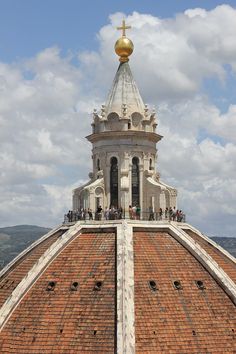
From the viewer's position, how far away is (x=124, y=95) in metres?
39.9

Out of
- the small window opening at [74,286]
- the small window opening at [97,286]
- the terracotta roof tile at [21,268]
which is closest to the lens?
the small window opening at [97,286]

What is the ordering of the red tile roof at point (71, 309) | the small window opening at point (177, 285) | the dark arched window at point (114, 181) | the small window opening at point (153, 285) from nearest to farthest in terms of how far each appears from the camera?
the red tile roof at point (71, 309)
the small window opening at point (153, 285)
the small window opening at point (177, 285)
the dark arched window at point (114, 181)

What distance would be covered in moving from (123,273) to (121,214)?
5596mm

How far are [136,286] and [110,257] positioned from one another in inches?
93.6

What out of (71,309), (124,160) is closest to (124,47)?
(124,160)

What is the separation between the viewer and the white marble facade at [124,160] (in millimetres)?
38719

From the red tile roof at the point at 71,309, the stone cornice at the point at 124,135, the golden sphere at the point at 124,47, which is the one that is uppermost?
the golden sphere at the point at 124,47

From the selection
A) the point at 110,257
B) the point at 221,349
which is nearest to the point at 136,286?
the point at 110,257

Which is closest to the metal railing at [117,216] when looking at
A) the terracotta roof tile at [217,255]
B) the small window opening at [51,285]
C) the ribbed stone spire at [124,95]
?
the terracotta roof tile at [217,255]

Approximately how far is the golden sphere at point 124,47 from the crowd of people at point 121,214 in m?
9.95

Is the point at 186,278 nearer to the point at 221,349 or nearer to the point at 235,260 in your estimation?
the point at 221,349

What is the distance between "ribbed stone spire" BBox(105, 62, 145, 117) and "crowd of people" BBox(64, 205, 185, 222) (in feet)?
19.8

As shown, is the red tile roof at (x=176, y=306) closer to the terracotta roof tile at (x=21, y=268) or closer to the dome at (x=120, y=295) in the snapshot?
the dome at (x=120, y=295)

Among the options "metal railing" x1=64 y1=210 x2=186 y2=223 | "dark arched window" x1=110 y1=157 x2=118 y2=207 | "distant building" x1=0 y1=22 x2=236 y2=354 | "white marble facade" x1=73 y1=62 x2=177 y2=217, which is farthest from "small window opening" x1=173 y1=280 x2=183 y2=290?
"dark arched window" x1=110 y1=157 x2=118 y2=207
